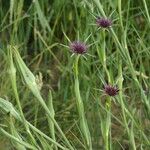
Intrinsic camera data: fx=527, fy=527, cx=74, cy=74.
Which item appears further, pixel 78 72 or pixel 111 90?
pixel 78 72

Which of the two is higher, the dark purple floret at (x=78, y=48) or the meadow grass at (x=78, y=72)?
the dark purple floret at (x=78, y=48)

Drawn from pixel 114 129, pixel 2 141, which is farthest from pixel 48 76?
pixel 2 141

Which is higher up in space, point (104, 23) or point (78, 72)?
point (104, 23)

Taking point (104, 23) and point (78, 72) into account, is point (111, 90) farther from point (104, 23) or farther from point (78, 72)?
point (78, 72)

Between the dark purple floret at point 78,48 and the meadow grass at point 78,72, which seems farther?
the meadow grass at point 78,72

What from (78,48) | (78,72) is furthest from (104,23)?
(78,72)

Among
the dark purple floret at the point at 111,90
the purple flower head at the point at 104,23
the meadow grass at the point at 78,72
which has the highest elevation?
the purple flower head at the point at 104,23

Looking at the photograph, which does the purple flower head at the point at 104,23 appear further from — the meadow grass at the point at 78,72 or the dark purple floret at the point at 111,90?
the dark purple floret at the point at 111,90

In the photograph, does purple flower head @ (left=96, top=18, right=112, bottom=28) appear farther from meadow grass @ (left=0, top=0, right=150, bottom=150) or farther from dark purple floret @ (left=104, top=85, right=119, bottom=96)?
dark purple floret @ (left=104, top=85, right=119, bottom=96)

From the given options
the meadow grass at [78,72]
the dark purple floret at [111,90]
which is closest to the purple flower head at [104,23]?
the meadow grass at [78,72]

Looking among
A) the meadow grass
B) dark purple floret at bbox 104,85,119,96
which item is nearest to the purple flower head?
the meadow grass

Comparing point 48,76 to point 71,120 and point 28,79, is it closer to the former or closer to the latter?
point 71,120
